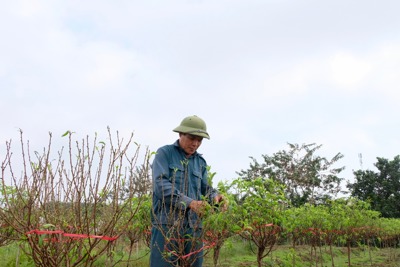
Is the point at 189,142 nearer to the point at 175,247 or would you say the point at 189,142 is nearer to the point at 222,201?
the point at 222,201

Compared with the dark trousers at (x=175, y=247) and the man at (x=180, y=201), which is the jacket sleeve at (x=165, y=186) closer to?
→ the man at (x=180, y=201)

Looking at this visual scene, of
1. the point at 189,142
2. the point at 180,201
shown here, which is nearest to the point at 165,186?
the point at 180,201

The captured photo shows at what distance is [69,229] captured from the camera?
2.62m

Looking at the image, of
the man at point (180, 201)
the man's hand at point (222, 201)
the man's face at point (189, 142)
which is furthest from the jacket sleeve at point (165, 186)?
the man's hand at point (222, 201)

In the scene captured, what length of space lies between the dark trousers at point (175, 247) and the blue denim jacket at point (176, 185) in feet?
0.25

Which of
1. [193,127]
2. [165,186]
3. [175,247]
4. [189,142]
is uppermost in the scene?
[193,127]

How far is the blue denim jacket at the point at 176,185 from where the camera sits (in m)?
3.04

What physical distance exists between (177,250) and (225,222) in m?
0.67

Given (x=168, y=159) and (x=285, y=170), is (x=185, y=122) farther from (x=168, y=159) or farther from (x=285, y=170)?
(x=285, y=170)

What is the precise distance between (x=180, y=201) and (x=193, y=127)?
611 mm

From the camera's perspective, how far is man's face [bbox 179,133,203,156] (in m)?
3.33

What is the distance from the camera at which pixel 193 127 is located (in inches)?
129

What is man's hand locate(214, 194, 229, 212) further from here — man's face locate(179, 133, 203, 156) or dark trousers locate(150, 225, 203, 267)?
man's face locate(179, 133, 203, 156)

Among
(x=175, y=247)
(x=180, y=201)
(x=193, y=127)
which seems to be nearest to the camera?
(x=180, y=201)
